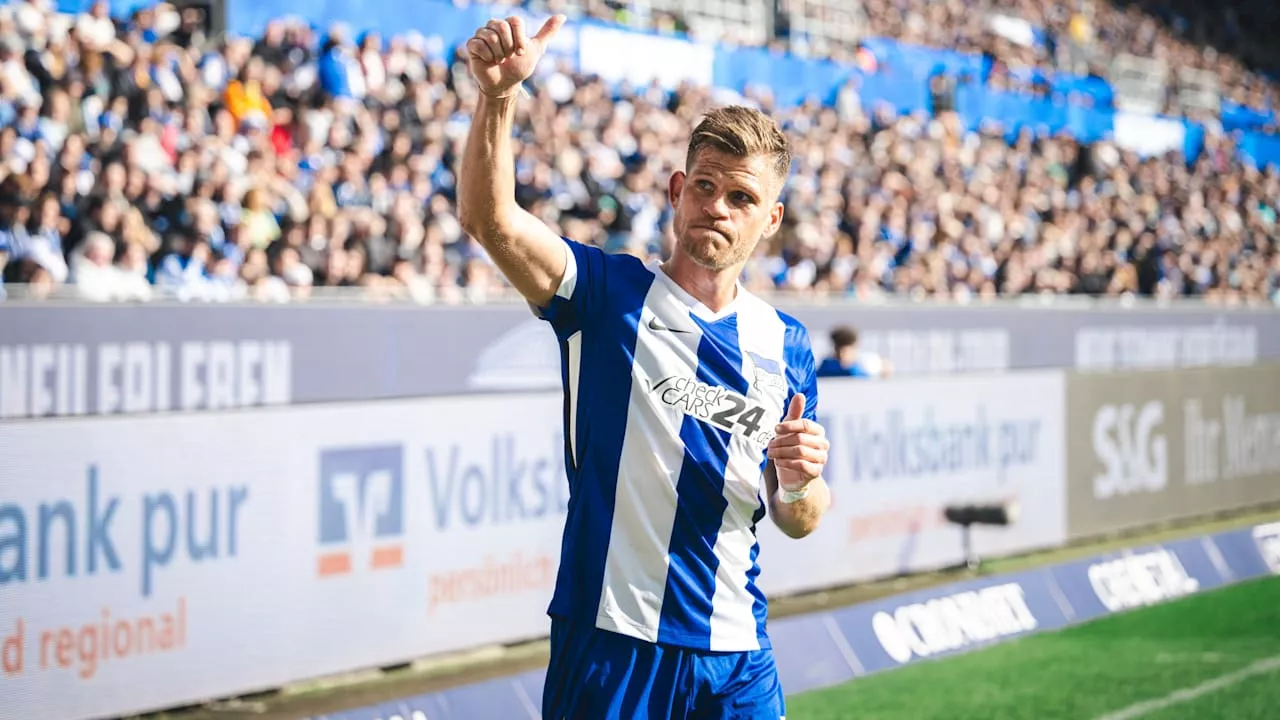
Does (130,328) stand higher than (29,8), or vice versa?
(29,8)

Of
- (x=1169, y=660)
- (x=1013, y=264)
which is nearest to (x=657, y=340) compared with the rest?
(x=1169, y=660)

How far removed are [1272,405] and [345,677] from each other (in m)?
11.9

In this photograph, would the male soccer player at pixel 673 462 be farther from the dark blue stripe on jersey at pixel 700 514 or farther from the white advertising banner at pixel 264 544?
the white advertising banner at pixel 264 544

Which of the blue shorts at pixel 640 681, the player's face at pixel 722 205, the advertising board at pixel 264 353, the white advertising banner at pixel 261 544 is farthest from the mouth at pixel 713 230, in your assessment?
the advertising board at pixel 264 353

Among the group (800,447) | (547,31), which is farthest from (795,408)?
(547,31)

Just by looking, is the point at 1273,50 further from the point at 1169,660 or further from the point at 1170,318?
the point at 1169,660

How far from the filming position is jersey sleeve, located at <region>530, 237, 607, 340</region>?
376 centimetres

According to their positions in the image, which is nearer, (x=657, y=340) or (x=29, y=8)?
(x=657, y=340)

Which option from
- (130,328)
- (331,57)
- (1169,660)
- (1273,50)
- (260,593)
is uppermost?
(1273,50)

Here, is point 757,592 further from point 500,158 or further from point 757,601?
point 500,158

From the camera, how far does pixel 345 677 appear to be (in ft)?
28.0

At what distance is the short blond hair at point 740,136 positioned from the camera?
3.86 meters

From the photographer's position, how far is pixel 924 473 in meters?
12.6

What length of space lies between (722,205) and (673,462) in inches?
24.9
